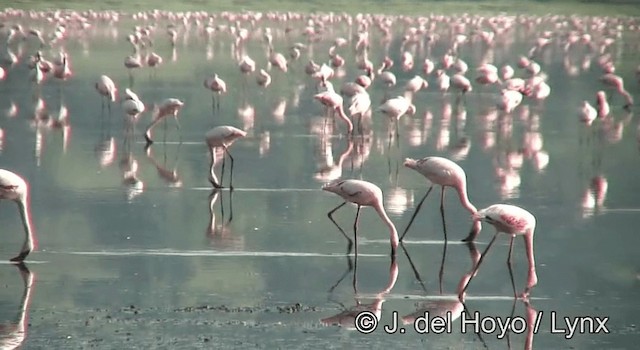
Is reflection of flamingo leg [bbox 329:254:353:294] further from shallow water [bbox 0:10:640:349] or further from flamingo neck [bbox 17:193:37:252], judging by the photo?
flamingo neck [bbox 17:193:37:252]

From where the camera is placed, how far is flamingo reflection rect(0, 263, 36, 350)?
8445 millimetres

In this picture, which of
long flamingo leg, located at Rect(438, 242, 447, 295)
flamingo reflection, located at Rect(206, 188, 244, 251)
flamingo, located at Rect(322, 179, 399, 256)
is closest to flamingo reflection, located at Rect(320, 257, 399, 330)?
long flamingo leg, located at Rect(438, 242, 447, 295)

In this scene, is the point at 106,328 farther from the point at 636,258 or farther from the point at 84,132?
the point at 84,132

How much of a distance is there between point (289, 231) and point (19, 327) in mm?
4076

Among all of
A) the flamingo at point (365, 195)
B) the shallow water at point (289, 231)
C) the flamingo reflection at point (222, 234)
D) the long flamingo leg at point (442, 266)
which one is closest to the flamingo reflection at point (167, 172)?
the shallow water at point (289, 231)

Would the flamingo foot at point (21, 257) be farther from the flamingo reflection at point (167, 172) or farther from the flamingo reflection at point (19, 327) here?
the flamingo reflection at point (167, 172)

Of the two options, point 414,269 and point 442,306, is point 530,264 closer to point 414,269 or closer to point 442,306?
point 442,306

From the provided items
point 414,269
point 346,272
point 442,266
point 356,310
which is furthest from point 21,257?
point 442,266

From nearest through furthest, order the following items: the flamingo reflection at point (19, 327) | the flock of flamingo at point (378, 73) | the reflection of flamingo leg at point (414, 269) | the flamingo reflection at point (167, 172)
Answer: the flamingo reflection at point (19, 327)
the reflection of flamingo leg at point (414, 269)
the flock of flamingo at point (378, 73)
the flamingo reflection at point (167, 172)

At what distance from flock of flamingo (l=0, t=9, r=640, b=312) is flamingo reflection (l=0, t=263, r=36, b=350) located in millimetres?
887

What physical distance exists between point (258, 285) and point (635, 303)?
9.03 feet

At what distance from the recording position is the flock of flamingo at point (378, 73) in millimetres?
11758

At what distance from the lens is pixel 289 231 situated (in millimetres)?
12570

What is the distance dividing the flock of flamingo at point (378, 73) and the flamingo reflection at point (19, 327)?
887mm
